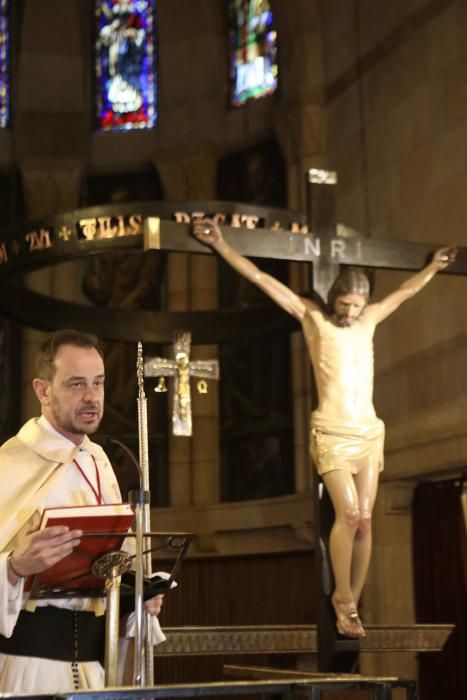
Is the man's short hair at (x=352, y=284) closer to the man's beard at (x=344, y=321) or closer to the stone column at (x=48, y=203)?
the man's beard at (x=344, y=321)

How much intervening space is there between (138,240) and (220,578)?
558 cm

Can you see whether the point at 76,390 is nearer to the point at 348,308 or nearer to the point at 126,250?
the point at 348,308

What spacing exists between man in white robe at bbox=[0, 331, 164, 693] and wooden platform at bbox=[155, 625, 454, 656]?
400cm

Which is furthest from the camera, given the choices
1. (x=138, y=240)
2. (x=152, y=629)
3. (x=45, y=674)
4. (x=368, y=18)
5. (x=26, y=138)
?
(x=26, y=138)

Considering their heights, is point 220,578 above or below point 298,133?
below

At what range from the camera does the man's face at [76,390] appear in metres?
Answer: 3.72

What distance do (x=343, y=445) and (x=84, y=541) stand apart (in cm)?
430

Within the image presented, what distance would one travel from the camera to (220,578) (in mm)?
13531

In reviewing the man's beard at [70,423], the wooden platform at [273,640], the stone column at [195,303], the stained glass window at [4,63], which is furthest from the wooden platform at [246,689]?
the stained glass window at [4,63]

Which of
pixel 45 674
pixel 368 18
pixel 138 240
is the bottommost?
pixel 45 674

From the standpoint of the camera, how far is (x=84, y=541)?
11.1 ft

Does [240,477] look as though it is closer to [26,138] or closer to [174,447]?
[174,447]

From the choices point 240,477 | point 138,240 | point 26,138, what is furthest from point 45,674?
point 26,138

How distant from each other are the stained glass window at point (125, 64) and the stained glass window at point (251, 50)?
48.0 inches
